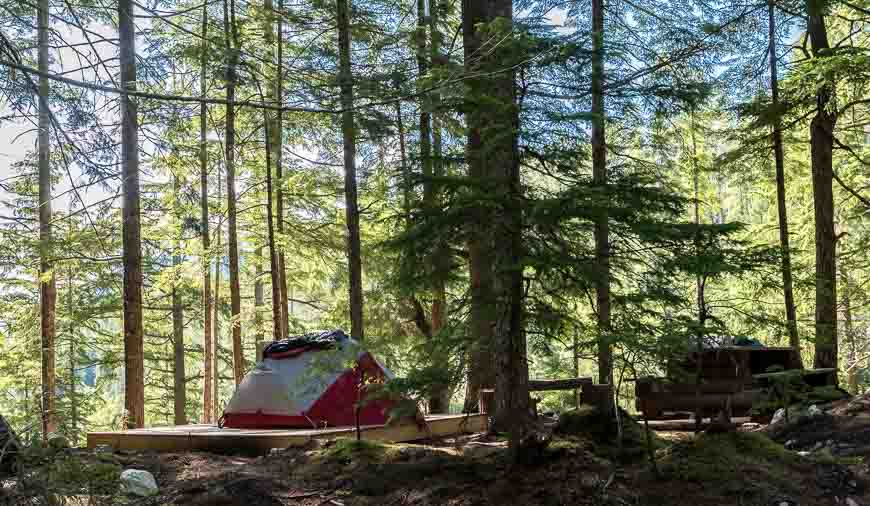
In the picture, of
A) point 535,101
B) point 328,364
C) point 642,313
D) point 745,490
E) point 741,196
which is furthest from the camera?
point 741,196

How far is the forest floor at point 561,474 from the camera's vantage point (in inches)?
172

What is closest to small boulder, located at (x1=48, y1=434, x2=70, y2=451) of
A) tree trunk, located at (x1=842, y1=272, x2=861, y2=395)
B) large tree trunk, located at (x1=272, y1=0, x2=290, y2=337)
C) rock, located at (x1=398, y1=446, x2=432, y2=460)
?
rock, located at (x1=398, y1=446, x2=432, y2=460)

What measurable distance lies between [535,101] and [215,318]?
13.3m

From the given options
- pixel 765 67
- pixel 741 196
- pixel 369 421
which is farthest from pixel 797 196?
pixel 369 421

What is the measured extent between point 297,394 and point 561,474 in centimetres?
413

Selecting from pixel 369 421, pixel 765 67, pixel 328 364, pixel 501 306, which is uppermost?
pixel 765 67

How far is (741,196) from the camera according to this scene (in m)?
27.7

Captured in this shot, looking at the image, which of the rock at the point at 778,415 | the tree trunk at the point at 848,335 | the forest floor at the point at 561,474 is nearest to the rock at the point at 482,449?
the forest floor at the point at 561,474

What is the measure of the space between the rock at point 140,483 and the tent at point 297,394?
2.54m

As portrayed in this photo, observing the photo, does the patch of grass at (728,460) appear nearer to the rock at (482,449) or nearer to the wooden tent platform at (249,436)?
the rock at (482,449)

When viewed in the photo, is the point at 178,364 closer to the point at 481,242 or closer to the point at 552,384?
the point at 552,384

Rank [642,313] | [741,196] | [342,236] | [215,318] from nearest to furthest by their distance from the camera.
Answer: [642,313], [342,236], [215,318], [741,196]

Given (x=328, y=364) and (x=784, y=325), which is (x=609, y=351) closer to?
(x=784, y=325)

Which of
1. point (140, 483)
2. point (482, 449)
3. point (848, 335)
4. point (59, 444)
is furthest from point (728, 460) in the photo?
point (848, 335)
